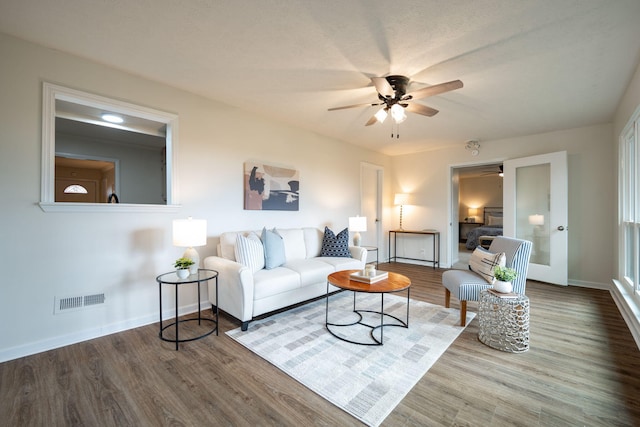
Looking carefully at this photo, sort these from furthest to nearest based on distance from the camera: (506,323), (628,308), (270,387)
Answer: (628,308)
(506,323)
(270,387)

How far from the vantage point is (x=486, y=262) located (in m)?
3.00

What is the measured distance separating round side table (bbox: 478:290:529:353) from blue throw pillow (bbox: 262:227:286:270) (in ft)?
7.14

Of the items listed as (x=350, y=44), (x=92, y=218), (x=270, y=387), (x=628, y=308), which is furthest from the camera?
(x=628, y=308)

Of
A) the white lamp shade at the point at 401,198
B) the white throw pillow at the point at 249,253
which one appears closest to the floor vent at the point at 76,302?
the white throw pillow at the point at 249,253

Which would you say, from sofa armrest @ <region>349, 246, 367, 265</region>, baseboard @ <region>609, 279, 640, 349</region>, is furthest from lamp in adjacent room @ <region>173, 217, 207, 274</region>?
baseboard @ <region>609, 279, 640, 349</region>

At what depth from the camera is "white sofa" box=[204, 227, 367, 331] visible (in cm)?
269

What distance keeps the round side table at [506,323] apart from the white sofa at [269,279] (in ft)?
5.67

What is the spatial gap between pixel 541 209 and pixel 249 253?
4.87m

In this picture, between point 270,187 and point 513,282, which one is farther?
point 270,187

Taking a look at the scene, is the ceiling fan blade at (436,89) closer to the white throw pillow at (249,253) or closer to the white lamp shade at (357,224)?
the white throw pillow at (249,253)

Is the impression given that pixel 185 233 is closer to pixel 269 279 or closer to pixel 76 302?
pixel 269 279

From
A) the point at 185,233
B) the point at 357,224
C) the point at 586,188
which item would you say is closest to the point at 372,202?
the point at 357,224

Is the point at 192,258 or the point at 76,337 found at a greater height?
the point at 192,258

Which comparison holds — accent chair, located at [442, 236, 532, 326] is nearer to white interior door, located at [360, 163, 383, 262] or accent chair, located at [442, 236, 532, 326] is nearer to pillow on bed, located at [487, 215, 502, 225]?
white interior door, located at [360, 163, 383, 262]
